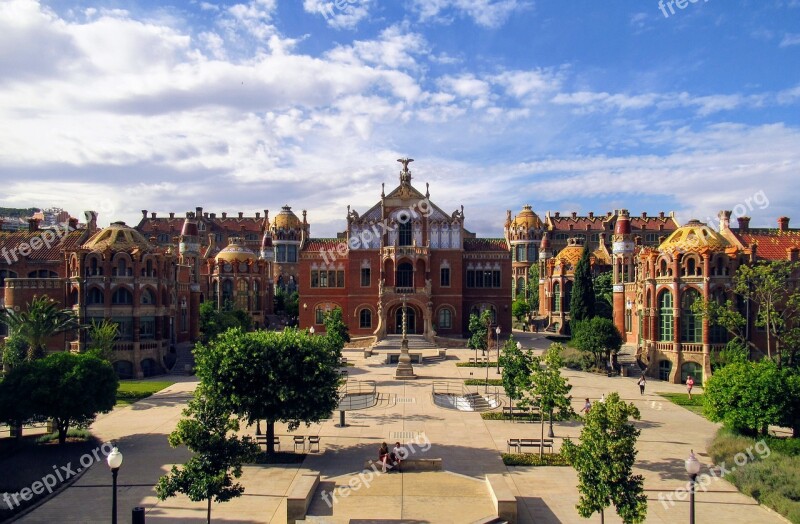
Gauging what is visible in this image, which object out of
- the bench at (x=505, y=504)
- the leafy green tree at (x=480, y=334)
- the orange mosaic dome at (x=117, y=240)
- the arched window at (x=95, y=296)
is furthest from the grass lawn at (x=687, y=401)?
the arched window at (x=95, y=296)

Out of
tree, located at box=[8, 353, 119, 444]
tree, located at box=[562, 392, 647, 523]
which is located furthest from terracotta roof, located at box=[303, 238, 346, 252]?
tree, located at box=[562, 392, 647, 523]

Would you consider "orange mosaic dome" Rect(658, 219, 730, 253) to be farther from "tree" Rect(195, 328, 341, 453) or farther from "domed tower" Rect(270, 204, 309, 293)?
"domed tower" Rect(270, 204, 309, 293)

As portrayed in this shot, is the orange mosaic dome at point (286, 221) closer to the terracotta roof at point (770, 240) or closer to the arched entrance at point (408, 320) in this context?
the arched entrance at point (408, 320)

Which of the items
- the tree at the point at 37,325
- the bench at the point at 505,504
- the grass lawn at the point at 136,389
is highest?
the tree at the point at 37,325

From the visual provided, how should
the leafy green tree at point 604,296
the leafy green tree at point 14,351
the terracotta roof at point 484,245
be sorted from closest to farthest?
the leafy green tree at point 14,351 < the terracotta roof at point 484,245 < the leafy green tree at point 604,296

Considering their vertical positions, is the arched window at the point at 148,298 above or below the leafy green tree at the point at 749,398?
above

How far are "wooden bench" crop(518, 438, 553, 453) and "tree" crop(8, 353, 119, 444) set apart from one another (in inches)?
767

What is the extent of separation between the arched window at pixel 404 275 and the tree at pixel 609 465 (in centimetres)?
4707

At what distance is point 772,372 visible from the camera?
26.1 metres

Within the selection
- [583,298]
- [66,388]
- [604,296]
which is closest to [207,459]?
[66,388]

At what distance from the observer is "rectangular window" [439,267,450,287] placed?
6481cm

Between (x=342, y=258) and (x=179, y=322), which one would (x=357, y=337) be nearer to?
(x=342, y=258)

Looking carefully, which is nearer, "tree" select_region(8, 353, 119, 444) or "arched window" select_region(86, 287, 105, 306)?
"tree" select_region(8, 353, 119, 444)

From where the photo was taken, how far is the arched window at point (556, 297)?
79950 millimetres
